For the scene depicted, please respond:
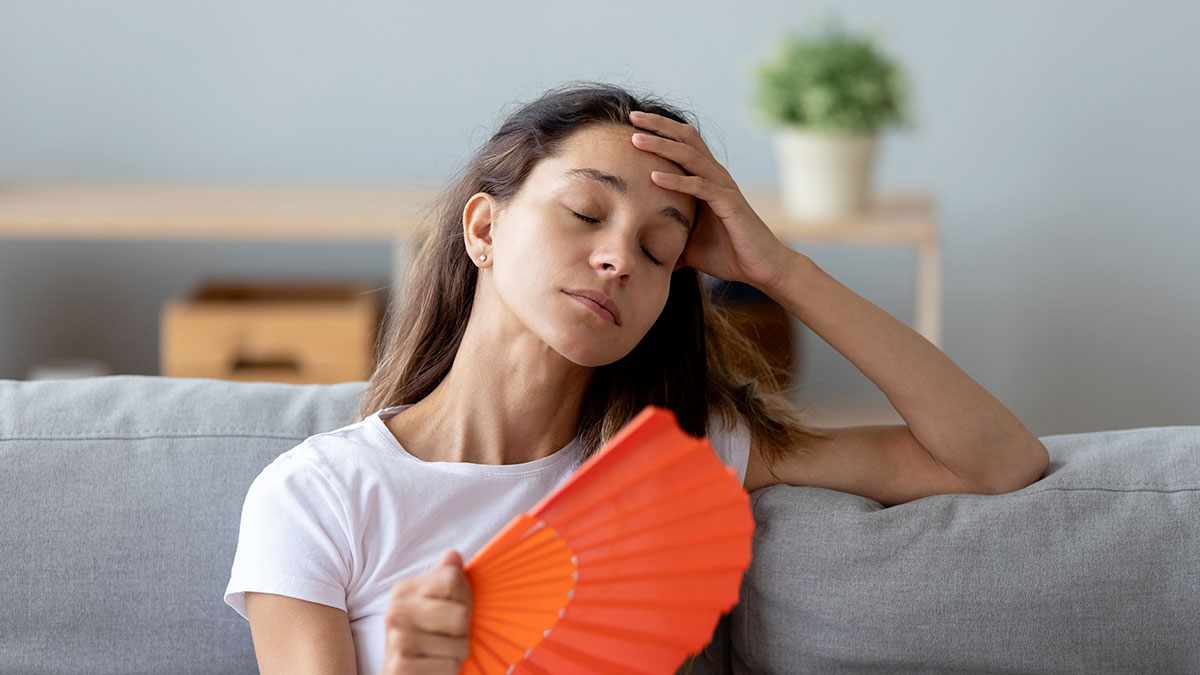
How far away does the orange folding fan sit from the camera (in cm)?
86

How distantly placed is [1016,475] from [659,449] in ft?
1.79

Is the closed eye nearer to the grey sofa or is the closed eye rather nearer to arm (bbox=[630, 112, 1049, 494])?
arm (bbox=[630, 112, 1049, 494])

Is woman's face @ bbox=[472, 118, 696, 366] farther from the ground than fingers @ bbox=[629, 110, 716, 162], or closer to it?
closer to it

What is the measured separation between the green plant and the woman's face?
59.9 inches

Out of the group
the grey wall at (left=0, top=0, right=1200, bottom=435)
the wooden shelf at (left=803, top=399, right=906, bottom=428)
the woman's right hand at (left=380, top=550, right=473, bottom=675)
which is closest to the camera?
the woman's right hand at (left=380, top=550, right=473, bottom=675)

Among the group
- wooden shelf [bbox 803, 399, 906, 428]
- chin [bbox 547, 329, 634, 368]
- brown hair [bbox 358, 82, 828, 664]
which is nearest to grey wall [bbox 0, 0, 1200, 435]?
wooden shelf [bbox 803, 399, 906, 428]

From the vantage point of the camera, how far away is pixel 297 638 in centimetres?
103

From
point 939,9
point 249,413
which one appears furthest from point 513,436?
point 939,9

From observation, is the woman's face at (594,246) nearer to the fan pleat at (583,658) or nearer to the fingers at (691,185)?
the fingers at (691,185)

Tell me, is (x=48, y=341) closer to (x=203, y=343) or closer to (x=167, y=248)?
(x=167, y=248)

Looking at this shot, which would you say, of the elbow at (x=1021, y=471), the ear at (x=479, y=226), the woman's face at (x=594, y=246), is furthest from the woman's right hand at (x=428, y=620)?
the elbow at (x=1021, y=471)

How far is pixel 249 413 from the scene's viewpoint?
128 cm

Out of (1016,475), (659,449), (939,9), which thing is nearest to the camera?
(659,449)

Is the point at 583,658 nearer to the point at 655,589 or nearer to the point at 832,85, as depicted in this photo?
the point at 655,589
